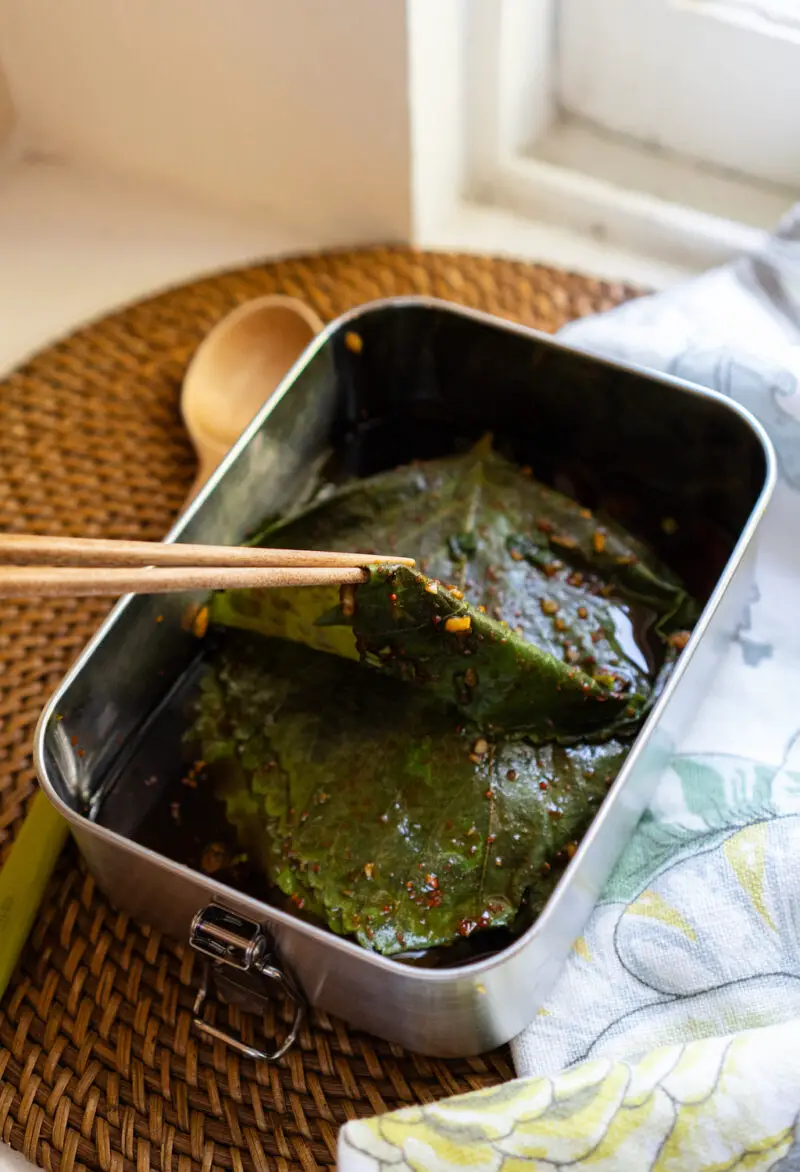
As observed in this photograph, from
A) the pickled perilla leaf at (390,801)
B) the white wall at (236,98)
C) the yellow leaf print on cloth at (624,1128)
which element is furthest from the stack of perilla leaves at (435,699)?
the white wall at (236,98)

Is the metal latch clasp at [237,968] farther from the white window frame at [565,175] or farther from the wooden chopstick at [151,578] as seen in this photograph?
the white window frame at [565,175]

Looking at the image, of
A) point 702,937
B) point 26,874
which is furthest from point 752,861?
point 26,874

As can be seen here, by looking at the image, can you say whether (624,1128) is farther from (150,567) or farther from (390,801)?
(150,567)

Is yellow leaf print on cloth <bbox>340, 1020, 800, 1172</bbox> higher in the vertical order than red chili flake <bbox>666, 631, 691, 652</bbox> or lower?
lower

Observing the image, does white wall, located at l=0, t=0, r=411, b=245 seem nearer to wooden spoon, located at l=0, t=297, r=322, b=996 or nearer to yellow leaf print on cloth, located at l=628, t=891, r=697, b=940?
wooden spoon, located at l=0, t=297, r=322, b=996

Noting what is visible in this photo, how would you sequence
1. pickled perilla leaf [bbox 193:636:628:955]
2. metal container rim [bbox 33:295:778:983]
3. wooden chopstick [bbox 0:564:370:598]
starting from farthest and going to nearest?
pickled perilla leaf [bbox 193:636:628:955] < metal container rim [bbox 33:295:778:983] < wooden chopstick [bbox 0:564:370:598]

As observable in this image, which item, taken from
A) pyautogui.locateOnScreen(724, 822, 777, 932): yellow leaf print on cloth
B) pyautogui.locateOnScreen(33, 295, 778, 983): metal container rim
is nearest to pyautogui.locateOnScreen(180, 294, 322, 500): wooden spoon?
pyautogui.locateOnScreen(33, 295, 778, 983): metal container rim
